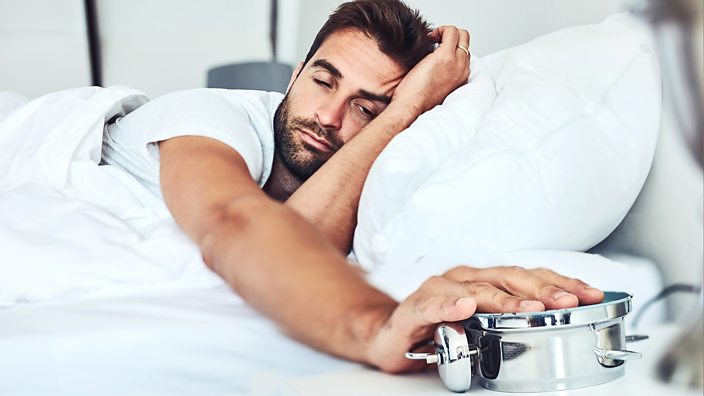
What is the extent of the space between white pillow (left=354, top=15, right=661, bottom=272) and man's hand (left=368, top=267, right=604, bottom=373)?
56mm

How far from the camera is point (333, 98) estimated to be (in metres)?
0.62

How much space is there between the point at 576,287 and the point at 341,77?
0.35 metres

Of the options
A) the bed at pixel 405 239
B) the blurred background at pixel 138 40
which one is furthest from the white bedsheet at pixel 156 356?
the blurred background at pixel 138 40

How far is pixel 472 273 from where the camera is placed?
1.18ft

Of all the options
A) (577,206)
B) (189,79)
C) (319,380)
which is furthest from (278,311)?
(189,79)

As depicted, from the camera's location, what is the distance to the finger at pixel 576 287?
0.32 metres

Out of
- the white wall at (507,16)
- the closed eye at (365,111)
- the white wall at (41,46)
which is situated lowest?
the white wall at (41,46)

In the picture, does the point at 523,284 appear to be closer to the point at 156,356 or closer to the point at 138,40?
the point at 156,356

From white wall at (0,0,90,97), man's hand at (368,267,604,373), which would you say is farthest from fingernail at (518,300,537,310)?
white wall at (0,0,90,97)

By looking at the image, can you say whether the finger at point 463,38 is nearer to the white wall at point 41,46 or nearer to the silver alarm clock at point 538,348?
the silver alarm clock at point 538,348

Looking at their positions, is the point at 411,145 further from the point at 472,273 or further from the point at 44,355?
the point at 44,355

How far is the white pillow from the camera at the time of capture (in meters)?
0.37

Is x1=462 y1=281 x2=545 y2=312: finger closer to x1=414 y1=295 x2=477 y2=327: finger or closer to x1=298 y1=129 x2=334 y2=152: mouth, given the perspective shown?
x1=414 y1=295 x2=477 y2=327: finger

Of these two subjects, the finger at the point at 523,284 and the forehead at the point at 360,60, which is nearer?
the finger at the point at 523,284
